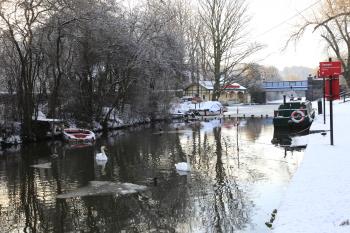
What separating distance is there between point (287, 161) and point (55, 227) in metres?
10.4

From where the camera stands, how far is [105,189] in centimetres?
1414

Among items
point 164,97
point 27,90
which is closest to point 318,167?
point 27,90

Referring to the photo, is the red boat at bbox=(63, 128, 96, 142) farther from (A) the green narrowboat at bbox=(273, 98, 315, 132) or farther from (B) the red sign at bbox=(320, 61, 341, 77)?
(B) the red sign at bbox=(320, 61, 341, 77)

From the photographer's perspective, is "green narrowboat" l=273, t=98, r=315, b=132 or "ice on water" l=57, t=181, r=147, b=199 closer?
"ice on water" l=57, t=181, r=147, b=199

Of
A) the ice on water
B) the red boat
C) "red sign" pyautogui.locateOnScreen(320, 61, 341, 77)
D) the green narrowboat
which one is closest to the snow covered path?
"red sign" pyautogui.locateOnScreen(320, 61, 341, 77)

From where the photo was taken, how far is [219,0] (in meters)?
68.1

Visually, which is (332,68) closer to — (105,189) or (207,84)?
(105,189)

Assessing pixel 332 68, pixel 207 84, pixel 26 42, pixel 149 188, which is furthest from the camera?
pixel 207 84

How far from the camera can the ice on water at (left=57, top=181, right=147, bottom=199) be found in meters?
13.5

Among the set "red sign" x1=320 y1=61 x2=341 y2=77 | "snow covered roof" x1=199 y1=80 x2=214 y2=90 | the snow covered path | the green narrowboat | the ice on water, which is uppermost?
"snow covered roof" x1=199 y1=80 x2=214 y2=90

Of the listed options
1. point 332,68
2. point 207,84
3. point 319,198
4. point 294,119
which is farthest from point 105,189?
point 207,84

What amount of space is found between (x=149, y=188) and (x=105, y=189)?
1.34 meters

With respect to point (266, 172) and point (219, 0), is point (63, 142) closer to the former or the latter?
point (266, 172)

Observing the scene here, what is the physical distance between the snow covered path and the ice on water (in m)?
4.88
